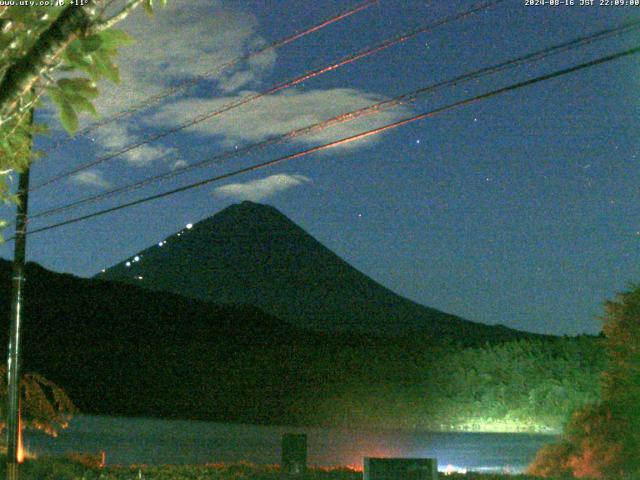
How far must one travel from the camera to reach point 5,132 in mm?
5762

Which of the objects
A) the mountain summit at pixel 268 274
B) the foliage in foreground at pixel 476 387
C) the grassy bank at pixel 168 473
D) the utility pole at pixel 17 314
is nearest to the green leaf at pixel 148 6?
the grassy bank at pixel 168 473

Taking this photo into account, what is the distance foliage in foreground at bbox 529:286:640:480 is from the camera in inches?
604

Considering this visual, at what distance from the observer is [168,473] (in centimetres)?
1551

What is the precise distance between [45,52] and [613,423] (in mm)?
13347

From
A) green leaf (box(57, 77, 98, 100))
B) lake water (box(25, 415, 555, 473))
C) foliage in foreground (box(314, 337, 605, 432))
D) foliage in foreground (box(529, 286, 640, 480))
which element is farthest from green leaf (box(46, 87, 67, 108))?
foliage in foreground (box(314, 337, 605, 432))

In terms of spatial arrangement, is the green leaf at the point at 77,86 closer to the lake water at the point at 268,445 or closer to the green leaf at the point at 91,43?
the green leaf at the point at 91,43

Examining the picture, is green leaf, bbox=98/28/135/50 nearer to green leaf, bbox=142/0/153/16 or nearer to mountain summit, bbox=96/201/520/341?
green leaf, bbox=142/0/153/16

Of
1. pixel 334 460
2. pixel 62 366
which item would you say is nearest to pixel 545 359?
pixel 334 460

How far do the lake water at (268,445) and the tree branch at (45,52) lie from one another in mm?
16569

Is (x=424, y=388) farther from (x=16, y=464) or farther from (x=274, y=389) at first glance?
(x=16, y=464)

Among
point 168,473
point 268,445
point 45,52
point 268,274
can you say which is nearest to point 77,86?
point 45,52

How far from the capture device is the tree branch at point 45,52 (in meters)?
4.48

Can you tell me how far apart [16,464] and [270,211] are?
16116cm

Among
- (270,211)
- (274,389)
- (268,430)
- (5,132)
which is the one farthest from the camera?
(270,211)
